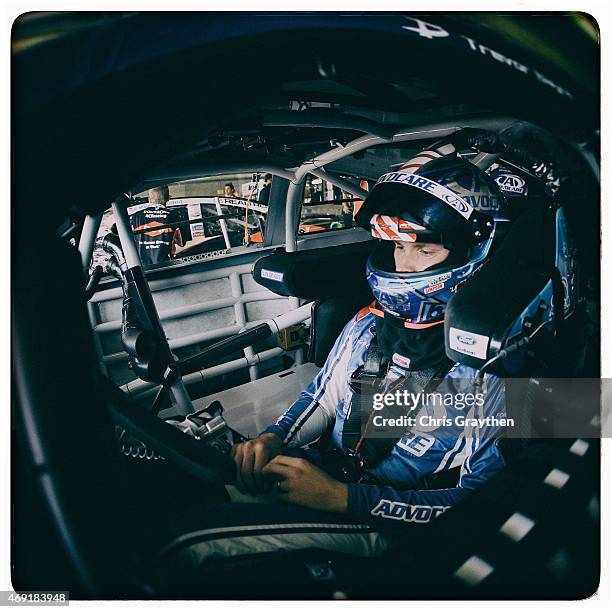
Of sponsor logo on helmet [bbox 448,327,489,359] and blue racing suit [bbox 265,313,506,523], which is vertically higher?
sponsor logo on helmet [bbox 448,327,489,359]

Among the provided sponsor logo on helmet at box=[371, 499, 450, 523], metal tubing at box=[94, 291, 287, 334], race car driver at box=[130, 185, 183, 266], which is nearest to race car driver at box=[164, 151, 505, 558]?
sponsor logo on helmet at box=[371, 499, 450, 523]

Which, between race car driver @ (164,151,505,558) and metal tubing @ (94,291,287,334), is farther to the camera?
metal tubing @ (94,291,287,334)

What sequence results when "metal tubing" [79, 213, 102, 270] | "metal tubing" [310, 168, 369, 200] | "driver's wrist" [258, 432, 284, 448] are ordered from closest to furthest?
1. "metal tubing" [79, 213, 102, 270]
2. "driver's wrist" [258, 432, 284, 448]
3. "metal tubing" [310, 168, 369, 200]

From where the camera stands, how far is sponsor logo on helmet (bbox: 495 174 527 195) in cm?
86

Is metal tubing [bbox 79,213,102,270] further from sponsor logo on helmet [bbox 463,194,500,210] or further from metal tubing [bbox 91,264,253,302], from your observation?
sponsor logo on helmet [bbox 463,194,500,210]

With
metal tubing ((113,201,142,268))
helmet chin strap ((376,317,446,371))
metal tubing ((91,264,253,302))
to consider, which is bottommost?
helmet chin strap ((376,317,446,371))

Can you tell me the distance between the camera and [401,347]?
88 centimetres

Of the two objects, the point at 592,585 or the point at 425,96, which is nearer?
the point at 592,585

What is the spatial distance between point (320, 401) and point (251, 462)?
0.22m

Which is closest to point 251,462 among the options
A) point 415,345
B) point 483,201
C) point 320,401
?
point 320,401

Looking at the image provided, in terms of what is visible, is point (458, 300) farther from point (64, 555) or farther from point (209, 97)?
point (64, 555)

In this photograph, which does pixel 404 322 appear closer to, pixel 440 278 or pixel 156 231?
pixel 440 278
